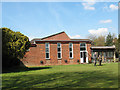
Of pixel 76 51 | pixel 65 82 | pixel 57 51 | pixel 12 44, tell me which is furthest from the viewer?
pixel 76 51

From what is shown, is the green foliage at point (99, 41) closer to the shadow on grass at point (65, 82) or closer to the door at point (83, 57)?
the door at point (83, 57)

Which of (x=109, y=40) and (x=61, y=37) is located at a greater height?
(x=109, y=40)

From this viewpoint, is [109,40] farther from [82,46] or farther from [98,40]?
[82,46]

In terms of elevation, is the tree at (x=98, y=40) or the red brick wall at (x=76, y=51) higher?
the tree at (x=98, y=40)

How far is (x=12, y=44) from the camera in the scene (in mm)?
15117

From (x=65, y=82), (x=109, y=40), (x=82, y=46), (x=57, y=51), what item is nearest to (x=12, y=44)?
(x=65, y=82)

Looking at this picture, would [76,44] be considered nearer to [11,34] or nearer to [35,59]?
[35,59]

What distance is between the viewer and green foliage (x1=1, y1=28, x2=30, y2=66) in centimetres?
Answer: 1479

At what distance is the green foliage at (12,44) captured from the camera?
1479 centimetres

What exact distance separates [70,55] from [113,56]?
1060cm

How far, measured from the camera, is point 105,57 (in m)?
34.0

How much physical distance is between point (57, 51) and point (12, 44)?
14.3 meters

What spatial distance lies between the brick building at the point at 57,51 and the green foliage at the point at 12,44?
36.4 ft

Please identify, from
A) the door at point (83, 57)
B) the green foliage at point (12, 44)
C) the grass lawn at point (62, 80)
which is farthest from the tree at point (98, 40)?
the grass lawn at point (62, 80)
